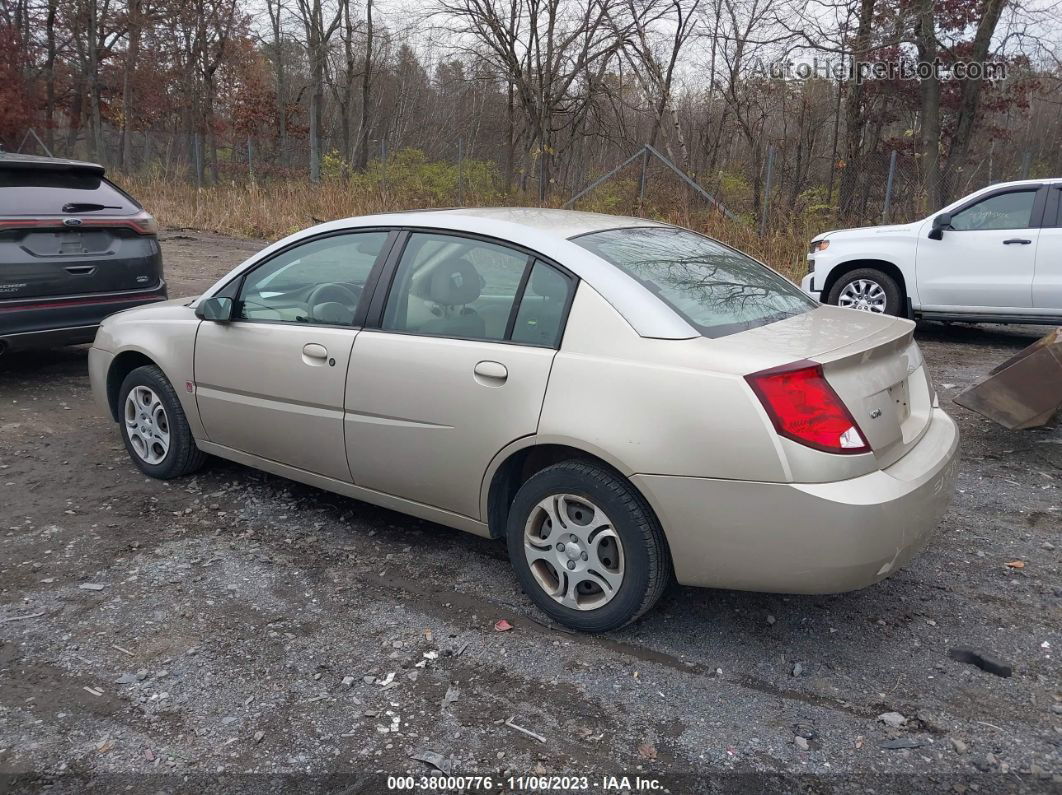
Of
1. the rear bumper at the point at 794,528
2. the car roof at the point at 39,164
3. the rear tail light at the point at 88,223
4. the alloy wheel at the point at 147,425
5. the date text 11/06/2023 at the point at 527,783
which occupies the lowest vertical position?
the date text 11/06/2023 at the point at 527,783

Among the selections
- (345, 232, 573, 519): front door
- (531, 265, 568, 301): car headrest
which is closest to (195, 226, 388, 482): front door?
(345, 232, 573, 519): front door

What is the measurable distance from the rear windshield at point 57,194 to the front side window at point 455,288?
398 cm

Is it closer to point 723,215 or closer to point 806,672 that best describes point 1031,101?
point 723,215

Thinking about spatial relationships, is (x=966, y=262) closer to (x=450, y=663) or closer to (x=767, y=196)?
(x=767, y=196)

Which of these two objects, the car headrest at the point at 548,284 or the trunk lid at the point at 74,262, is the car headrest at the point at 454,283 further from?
the trunk lid at the point at 74,262

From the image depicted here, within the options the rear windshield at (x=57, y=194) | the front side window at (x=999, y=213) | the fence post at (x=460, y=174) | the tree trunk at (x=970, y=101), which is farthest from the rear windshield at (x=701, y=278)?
the fence post at (x=460, y=174)

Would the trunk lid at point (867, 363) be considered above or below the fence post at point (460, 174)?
below

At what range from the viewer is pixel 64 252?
633cm

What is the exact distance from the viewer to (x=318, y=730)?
270 cm

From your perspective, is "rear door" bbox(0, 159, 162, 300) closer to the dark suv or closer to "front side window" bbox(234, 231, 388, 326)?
the dark suv

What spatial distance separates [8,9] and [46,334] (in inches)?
1331

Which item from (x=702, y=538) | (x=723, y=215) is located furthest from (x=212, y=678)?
(x=723, y=215)

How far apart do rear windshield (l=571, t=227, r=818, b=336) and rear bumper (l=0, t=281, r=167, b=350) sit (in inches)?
182

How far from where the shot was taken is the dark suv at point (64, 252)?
6039mm
